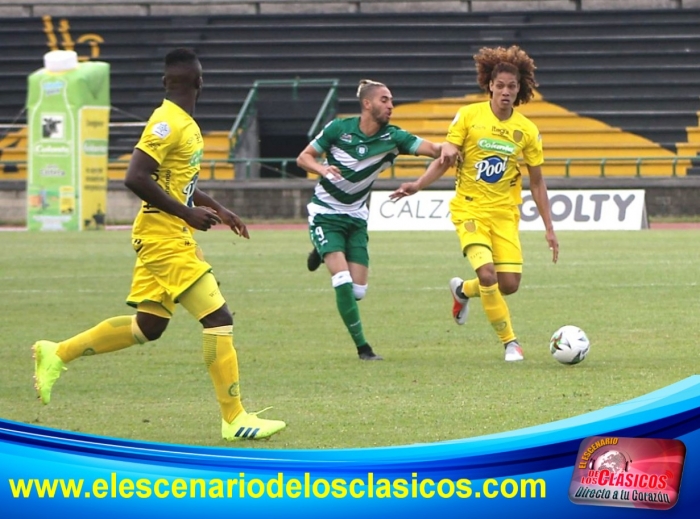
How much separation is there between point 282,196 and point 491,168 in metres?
23.0

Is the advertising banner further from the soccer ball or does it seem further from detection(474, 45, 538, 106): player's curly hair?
the soccer ball

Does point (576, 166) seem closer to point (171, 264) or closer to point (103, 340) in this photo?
point (103, 340)

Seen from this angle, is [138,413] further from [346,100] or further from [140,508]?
[346,100]

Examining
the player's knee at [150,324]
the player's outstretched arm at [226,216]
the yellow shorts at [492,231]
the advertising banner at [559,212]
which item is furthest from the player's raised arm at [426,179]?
the advertising banner at [559,212]

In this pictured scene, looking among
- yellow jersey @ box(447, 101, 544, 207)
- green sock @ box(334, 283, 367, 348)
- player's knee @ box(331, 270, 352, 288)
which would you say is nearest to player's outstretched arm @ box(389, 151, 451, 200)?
yellow jersey @ box(447, 101, 544, 207)

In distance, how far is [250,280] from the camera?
16406mm

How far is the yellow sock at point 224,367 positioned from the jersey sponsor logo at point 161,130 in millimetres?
955

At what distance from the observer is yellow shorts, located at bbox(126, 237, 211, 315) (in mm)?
6273

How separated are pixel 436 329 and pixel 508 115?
2.66m

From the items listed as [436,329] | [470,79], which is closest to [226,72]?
[470,79]

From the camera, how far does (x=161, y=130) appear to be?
6.22 meters

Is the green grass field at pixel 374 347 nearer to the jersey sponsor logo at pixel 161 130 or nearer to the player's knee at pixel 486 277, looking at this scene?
the player's knee at pixel 486 277

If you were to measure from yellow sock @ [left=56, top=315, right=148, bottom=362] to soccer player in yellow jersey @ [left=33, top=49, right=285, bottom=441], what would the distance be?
211mm

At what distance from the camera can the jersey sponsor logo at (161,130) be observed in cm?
621
